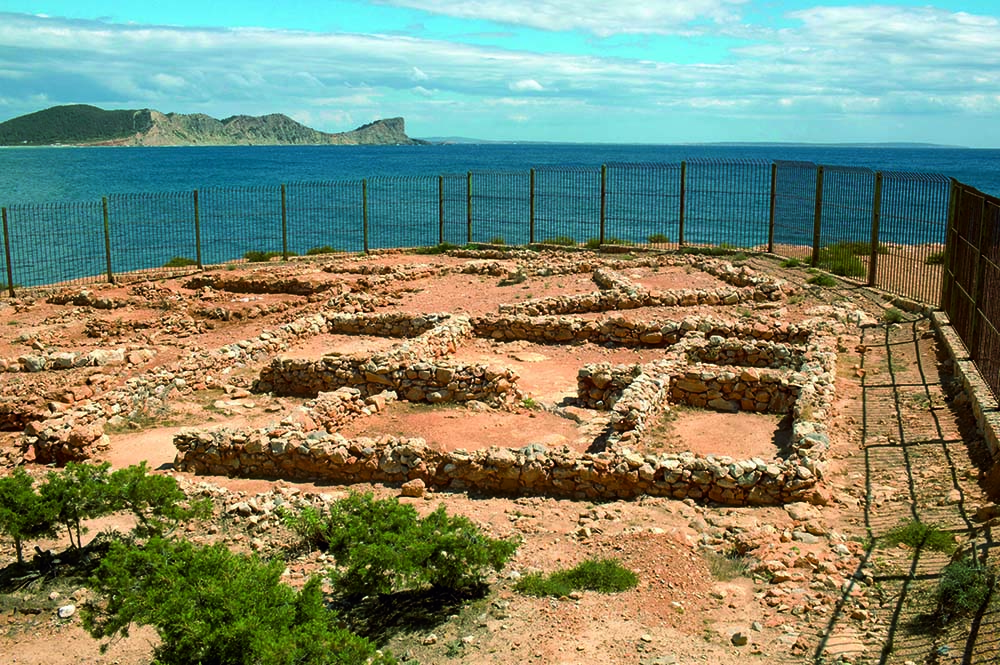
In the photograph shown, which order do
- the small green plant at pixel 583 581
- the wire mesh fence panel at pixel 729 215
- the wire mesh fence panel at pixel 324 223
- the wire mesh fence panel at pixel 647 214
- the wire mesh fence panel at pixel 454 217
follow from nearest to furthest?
1. the small green plant at pixel 583 581
2. the wire mesh fence panel at pixel 729 215
3. the wire mesh fence panel at pixel 647 214
4. the wire mesh fence panel at pixel 454 217
5. the wire mesh fence panel at pixel 324 223

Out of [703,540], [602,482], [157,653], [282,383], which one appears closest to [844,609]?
[703,540]

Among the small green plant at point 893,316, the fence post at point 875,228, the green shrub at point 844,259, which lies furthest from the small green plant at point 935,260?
the small green plant at point 893,316

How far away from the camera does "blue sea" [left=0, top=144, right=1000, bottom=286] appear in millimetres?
26766

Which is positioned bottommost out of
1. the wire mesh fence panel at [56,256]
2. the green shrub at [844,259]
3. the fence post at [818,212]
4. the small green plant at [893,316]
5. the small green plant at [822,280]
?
the wire mesh fence panel at [56,256]

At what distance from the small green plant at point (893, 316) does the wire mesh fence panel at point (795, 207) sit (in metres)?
7.11

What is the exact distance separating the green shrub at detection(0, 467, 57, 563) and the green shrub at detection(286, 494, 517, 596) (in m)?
3.06

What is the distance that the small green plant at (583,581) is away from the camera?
845cm

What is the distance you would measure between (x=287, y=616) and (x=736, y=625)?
3692 millimetres

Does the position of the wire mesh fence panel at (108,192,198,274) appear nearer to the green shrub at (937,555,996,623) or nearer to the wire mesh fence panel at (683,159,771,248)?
the wire mesh fence panel at (683,159,771,248)

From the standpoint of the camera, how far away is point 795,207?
27.1 m

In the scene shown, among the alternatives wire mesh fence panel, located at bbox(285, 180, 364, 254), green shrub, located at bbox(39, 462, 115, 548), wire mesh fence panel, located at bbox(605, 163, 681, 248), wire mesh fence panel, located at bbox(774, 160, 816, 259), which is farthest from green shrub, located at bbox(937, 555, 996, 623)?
wire mesh fence panel, located at bbox(285, 180, 364, 254)

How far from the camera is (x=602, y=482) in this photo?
11.0m

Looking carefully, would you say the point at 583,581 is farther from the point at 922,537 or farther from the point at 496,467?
the point at 922,537

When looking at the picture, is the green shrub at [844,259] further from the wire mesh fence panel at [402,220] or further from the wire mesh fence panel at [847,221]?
the wire mesh fence panel at [402,220]
